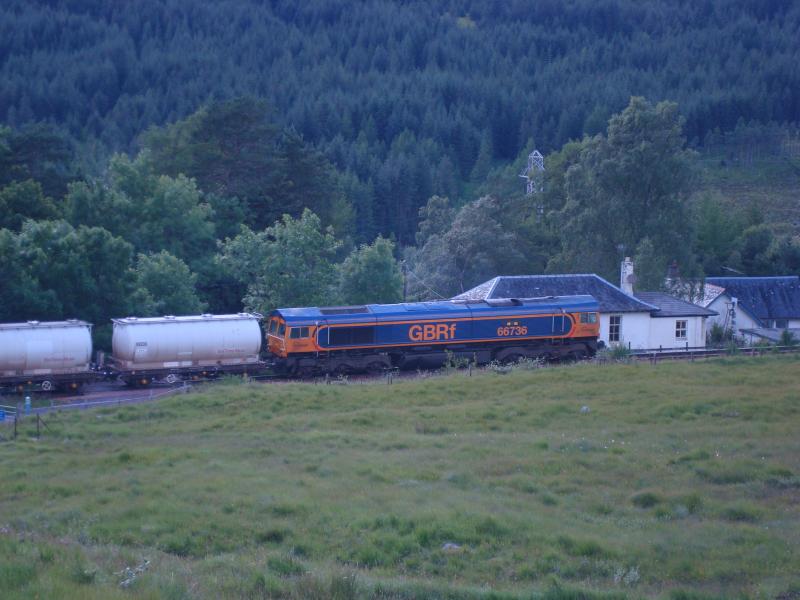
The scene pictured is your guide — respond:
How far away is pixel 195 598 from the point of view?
10797 millimetres

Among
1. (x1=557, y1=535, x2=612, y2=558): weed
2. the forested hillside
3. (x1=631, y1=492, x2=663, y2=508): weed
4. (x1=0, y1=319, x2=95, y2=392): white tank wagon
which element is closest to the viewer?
(x1=557, y1=535, x2=612, y2=558): weed

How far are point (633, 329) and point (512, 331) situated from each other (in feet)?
24.8

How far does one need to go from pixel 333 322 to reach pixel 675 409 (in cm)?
1410

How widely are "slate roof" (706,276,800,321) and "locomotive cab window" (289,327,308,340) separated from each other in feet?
100

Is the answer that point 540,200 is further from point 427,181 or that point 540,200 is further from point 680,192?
point 427,181

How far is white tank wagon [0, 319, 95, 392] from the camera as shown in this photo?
1256 inches

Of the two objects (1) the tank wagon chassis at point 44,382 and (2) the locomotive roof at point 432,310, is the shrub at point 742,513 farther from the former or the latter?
(1) the tank wagon chassis at point 44,382

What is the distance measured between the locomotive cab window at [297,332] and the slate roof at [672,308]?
17.8 m

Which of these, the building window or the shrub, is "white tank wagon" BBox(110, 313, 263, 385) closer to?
the building window

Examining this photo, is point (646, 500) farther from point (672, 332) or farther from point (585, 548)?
point (672, 332)

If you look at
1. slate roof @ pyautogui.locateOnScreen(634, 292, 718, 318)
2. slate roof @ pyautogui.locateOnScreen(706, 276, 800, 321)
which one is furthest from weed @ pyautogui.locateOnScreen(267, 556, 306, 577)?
slate roof @ pyautogui.locateOnScreen(706, 276, 800, 321)

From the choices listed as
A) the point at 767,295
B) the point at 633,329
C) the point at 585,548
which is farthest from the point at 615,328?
the point at 585,548

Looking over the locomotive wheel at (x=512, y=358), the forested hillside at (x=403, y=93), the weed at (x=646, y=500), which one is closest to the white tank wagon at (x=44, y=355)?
the locomotive wheel at (x=512, y=358)

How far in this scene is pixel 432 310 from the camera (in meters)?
38.4
